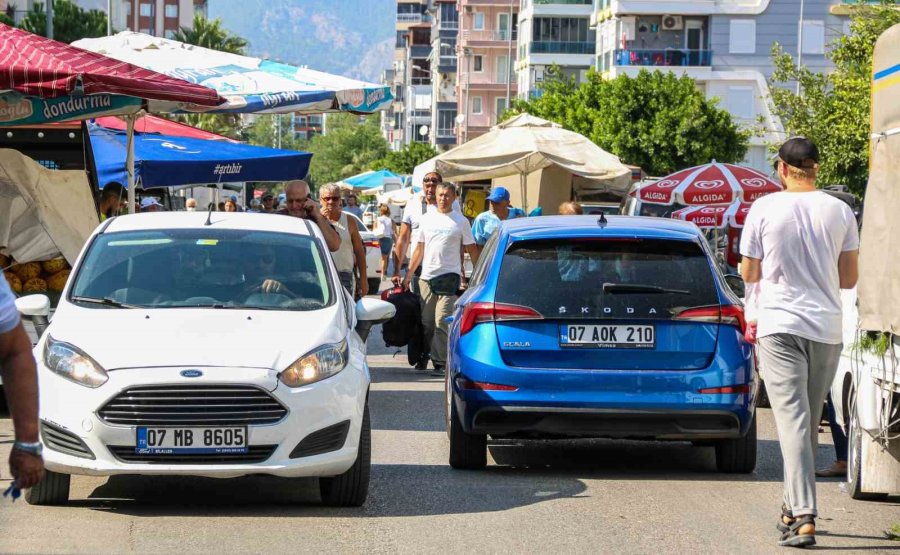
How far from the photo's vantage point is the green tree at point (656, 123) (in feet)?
217

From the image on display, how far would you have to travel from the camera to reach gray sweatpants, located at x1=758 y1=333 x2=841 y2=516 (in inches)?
284

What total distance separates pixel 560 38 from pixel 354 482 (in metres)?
91.5

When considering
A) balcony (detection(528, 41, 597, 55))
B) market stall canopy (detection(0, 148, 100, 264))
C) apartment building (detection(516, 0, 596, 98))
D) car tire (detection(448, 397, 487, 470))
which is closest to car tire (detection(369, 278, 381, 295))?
market stall canopy (detection(0, 148, 100, 264))

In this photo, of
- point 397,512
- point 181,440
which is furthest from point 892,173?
point 181,440

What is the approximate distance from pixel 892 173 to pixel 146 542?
400cm

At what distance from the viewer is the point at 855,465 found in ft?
27.2

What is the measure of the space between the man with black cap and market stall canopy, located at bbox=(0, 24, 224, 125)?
602 cm

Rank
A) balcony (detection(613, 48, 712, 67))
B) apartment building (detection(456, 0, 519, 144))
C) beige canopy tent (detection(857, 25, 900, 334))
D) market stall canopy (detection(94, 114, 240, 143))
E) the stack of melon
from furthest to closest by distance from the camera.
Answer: apartment building (detection(456, 0, 519, 144)) < balcony (detection(613, 48, 712, 67)) < market stall canopy (detection(94, 114, 240, 143)) < the stack of melon < beige canopy tent (detection(857, 25, 900, 334))

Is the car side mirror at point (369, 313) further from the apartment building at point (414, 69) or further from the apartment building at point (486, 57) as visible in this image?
the apartment building at point (414, 69)

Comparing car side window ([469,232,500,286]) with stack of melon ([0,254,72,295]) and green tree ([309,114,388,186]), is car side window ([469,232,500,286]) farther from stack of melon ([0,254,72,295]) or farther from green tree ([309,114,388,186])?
green tree ([309,114,388,186])

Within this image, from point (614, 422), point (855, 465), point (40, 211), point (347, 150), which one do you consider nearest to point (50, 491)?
point (614, 422)

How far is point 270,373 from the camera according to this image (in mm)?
7621

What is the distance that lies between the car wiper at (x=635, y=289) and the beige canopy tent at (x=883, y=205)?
127 cm

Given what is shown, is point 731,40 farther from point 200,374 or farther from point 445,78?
point 200,374
